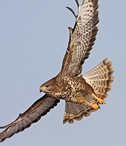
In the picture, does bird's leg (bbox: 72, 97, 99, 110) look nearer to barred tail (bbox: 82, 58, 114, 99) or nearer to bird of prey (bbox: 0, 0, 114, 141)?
bird of prey (bbox: 0, 0, 114, 141)

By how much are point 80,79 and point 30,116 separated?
2.63 meters

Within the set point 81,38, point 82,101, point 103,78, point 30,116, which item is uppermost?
point 81,38

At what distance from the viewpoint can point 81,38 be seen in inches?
674

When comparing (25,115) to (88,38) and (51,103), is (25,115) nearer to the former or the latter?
(51,103)

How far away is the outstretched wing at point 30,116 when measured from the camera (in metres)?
18.8

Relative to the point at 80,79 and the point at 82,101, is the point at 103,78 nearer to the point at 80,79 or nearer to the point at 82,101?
the point at 80,79

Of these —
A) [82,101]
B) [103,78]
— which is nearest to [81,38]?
[103,78]

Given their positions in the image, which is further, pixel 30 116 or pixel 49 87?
pixel 30 116

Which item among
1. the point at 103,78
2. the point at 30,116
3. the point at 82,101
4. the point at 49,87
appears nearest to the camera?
the point at 49,87

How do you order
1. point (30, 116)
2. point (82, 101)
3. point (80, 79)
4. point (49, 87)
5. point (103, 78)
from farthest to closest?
1. point (30, 116)
2. point (103, 78)
3. point (82, 101)
4. point (80, 79)
5. point (49, 87)

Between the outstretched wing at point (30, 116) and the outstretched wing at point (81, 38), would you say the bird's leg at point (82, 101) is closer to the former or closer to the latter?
the outstretched wing at point (81, 38)

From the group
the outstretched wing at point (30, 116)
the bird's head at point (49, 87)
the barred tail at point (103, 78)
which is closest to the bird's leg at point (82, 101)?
the barred tail at point (103, 78)

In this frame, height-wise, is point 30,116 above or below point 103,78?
above

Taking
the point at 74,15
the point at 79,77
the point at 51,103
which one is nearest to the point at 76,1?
the point at 74,15
